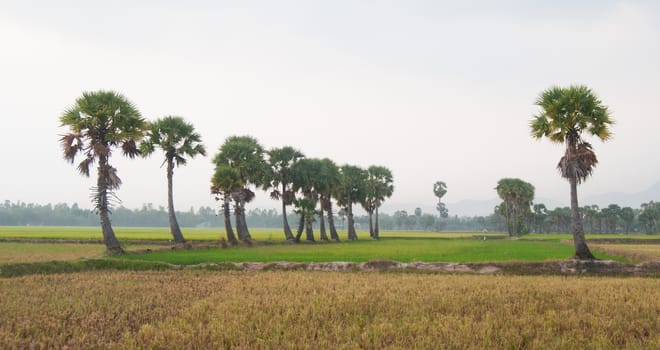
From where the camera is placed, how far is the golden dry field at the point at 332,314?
830cm

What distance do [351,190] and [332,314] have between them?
198 ft

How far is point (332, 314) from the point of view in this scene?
10.6 metres

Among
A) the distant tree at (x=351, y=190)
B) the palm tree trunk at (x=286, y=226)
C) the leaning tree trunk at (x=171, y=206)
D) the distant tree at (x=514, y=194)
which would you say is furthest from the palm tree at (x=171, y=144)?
the distant tree at (x=514, y=194)

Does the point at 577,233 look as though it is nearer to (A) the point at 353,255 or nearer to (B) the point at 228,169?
(A) the point at 353,255

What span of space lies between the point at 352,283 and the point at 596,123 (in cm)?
1871

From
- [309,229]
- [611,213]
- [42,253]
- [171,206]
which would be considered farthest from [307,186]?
[611,213]

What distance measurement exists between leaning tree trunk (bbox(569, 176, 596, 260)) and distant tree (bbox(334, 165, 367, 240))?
44193 millimetres

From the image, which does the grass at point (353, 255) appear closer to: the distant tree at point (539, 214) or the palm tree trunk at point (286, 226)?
the palm tree trunk at point (286, 226)

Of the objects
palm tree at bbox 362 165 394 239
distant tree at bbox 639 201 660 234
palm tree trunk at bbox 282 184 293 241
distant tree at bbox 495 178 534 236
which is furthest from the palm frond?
distant tree at bbox 639 201 660 234

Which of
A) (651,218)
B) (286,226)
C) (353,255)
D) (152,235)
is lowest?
(651,218)

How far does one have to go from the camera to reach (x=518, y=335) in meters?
8.45

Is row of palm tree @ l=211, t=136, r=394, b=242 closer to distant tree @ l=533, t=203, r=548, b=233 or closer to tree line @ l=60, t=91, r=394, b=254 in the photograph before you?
tree line @ l=60, t=91, r=394, b=254

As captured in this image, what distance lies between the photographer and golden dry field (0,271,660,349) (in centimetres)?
830

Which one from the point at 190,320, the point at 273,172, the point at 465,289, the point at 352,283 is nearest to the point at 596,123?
the point at 465,289
